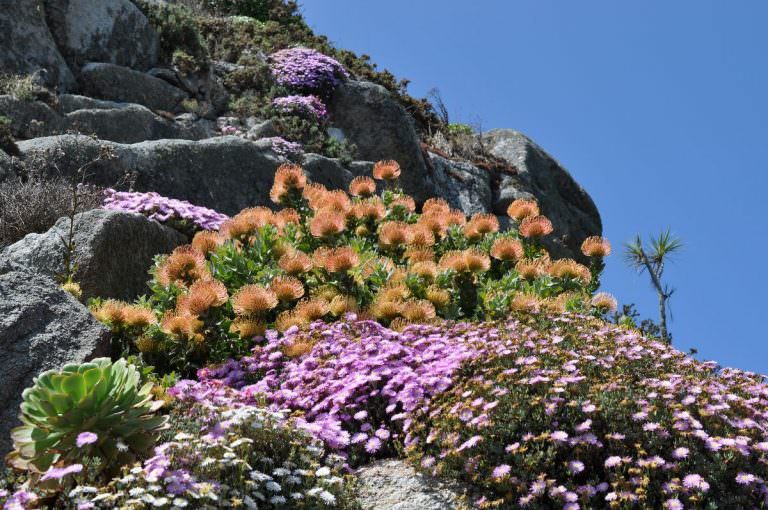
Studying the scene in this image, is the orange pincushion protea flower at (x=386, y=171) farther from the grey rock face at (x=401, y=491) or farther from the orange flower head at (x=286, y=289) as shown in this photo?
the grey rock face at (x=401, y=491)

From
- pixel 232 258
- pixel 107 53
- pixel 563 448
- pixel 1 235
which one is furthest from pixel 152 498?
pixel 107 53

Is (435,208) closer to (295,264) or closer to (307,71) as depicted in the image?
(295,264)

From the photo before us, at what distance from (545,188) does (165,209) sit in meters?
11.2

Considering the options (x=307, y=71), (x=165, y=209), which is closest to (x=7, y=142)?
(x=165, y=209)

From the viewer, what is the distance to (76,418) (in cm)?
425

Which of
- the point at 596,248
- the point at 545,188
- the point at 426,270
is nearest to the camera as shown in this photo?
the point at 426,270

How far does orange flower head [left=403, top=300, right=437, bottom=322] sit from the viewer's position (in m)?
6.36

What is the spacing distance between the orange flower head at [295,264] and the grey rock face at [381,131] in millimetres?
9006

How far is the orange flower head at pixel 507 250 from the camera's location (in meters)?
7.64

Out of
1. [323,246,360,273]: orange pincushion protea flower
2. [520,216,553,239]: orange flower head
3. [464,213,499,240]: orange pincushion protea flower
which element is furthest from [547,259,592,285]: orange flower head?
[323,246,360,273]: orange pincushion protea flower

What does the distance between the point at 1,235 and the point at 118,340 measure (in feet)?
14.7

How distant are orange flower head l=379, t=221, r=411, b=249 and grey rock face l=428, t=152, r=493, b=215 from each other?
8.95 m

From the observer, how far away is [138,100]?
52.0 ft

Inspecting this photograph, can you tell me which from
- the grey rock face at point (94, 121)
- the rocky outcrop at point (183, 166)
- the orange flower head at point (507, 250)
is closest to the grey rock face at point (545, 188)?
the grey rock face at point (94, 121)
